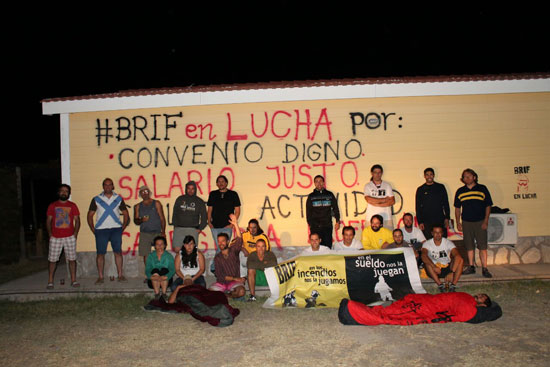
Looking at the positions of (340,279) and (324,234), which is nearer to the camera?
(340,279)

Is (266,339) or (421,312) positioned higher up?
(421,312)

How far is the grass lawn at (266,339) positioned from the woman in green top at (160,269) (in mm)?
576

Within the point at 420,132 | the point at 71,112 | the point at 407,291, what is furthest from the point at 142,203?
the point at 420,132

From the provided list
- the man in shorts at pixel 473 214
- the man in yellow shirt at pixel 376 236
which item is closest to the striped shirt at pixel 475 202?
the man in shorts at pixel 473 214

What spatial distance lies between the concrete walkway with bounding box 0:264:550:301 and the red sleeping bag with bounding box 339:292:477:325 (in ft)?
6.35

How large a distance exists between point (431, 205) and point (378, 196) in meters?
0.94

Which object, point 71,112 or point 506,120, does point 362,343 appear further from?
point 71,112

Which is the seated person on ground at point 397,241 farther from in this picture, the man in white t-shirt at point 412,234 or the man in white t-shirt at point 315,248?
the man in white t-shirt at point 315,248

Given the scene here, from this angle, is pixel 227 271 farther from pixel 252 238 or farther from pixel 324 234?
pixel 324 234

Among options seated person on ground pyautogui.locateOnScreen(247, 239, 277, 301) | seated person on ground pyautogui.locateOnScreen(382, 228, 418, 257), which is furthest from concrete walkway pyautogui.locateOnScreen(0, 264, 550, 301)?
seated person on ground pyautogui.locateOnScreen(382, 228, 418, 257)

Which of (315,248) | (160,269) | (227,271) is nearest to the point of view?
(160,269)

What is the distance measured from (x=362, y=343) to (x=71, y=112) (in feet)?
24.1

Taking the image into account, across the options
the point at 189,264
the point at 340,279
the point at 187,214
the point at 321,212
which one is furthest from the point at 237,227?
the point at 340,279

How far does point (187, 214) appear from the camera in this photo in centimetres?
823
